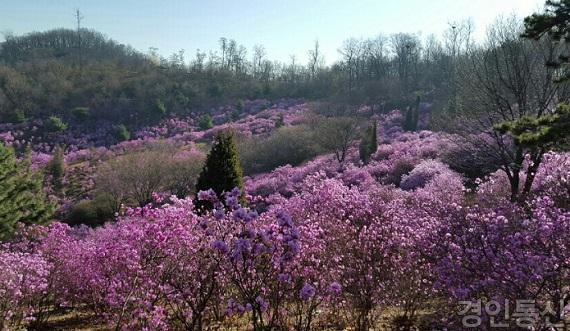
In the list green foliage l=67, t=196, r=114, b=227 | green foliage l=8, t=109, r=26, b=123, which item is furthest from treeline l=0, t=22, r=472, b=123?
green foliage l=67, t=196, r=114, b=227

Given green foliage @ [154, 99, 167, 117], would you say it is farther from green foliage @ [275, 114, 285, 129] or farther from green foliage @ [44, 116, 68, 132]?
green foliage @ [275, 114, 285, 129]

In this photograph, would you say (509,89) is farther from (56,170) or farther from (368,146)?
(56,170)

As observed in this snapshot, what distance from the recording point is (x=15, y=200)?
17.4 meters

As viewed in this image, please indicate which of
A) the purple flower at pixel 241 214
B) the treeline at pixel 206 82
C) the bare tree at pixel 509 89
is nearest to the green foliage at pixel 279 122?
the treeline at pixel 206 82

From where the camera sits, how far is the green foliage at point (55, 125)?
4747cm

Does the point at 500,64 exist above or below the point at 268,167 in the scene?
above

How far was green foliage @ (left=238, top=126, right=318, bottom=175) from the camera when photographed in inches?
1352

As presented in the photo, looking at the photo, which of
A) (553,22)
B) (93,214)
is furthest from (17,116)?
(553,22)

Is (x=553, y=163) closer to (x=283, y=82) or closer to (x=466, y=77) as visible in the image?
(x=466, y=77)

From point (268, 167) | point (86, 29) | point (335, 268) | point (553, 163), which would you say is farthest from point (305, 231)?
point (86, 29)

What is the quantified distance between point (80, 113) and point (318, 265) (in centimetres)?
5149

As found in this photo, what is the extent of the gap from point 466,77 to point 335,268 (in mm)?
12498

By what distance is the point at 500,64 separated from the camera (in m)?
14.6

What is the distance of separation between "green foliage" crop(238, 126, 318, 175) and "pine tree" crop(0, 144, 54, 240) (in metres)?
15.7
